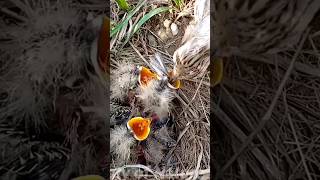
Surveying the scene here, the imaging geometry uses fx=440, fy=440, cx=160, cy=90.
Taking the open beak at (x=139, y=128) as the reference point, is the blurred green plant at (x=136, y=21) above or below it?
above

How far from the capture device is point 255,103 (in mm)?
1210

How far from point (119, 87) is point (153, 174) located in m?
0.26

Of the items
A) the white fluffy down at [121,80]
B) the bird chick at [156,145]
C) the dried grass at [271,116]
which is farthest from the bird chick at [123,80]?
the dried grass at [271,116]

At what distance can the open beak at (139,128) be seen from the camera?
1.23 m

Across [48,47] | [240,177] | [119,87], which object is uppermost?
[48,47]

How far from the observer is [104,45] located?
3.99 ft

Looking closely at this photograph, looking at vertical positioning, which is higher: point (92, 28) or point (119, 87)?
point (92, 28)

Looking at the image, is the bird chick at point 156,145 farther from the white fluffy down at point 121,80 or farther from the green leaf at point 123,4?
the green leaf at point 123,4

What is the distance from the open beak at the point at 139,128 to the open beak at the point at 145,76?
0.10m

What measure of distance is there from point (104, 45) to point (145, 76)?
0.47ft

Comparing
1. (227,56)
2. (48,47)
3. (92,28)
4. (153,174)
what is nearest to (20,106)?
(48,47)

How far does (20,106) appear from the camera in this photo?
1146 mm

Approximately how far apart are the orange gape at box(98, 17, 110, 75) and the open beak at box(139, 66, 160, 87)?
9 cm

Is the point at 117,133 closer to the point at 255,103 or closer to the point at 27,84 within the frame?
the point at 27,84
